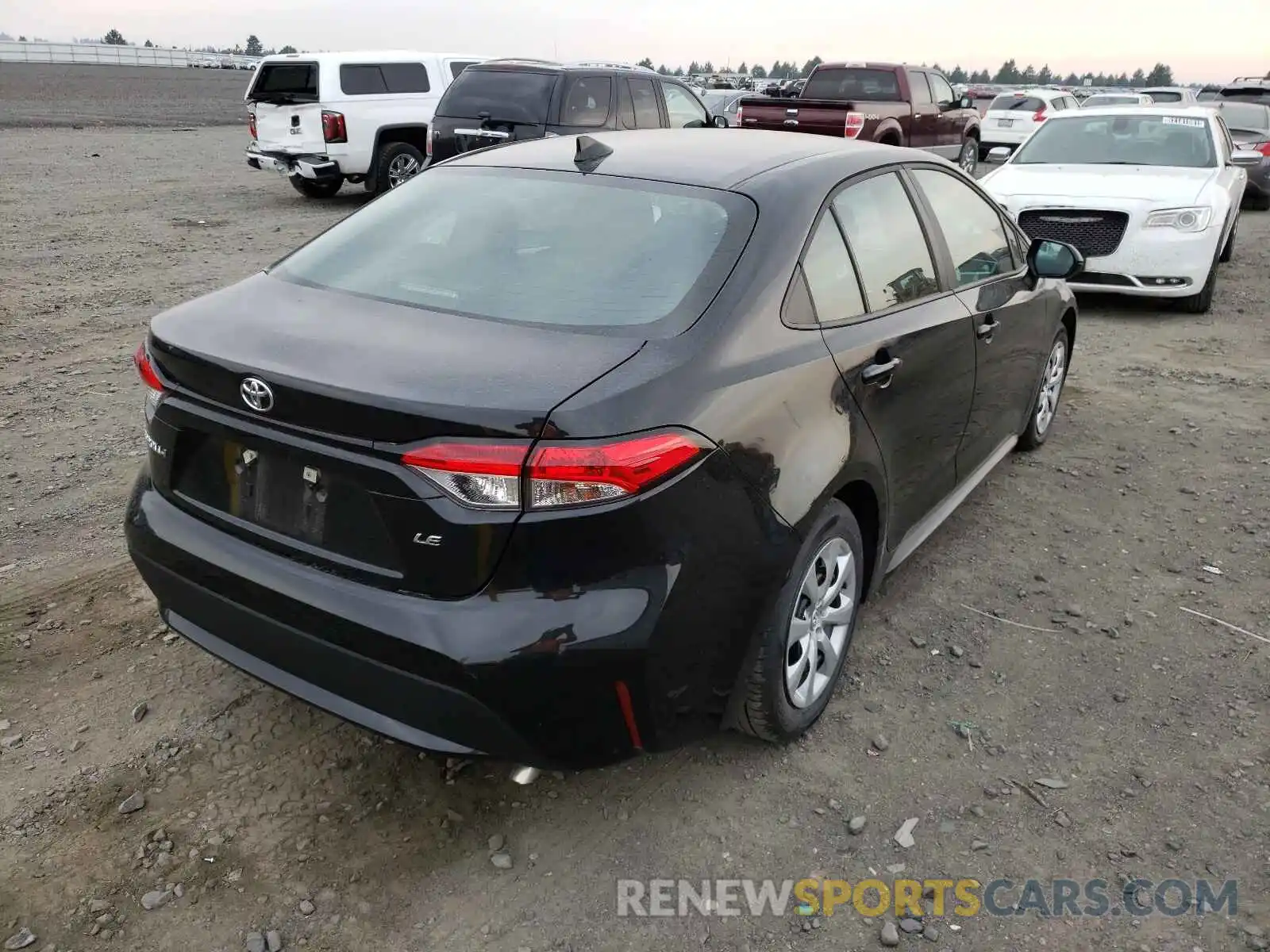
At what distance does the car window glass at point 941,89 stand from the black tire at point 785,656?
15.7 meters

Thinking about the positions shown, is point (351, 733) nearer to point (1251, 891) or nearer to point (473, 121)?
point (1251, 891)

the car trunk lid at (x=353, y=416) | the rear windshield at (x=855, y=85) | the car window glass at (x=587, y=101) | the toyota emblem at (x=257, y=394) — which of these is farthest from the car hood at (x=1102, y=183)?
the toyota emblem at (x=257, y=394)

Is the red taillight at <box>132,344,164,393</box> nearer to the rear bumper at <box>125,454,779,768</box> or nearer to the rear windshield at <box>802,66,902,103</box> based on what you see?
the rear bumper at <box>125,454,779,768</box>

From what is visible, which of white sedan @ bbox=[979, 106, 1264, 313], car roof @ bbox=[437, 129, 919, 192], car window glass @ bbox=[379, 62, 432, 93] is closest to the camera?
car roof @ bbox=[437, 129, 919, 192]

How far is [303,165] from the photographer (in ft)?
43.5

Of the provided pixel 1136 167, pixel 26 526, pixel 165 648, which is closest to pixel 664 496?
pixel 165 648

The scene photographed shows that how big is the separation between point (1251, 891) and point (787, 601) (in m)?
1.34

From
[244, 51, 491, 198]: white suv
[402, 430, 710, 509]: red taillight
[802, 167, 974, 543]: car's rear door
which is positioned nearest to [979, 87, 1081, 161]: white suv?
[244, 51, 491, 198]: white suv

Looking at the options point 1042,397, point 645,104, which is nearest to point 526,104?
point 645,104

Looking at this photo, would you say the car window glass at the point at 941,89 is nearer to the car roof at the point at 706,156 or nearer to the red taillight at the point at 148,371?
the car roof at the point at 706,156

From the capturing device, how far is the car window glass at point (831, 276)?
284 cm

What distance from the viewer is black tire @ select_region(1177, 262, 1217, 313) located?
27.3 ft

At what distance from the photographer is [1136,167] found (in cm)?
875

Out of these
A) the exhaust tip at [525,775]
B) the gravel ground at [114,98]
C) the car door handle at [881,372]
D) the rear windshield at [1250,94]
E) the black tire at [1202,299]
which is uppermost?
the rear windshield at [1250,94]
